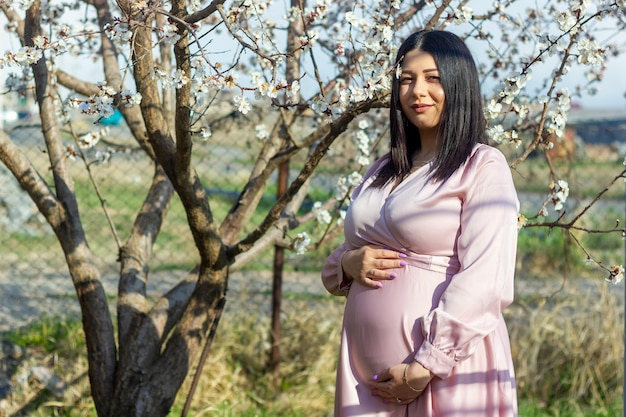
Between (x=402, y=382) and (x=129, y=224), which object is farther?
(x=129, y=224)

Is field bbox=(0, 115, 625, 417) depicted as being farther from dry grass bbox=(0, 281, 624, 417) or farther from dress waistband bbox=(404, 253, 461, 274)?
dress waistband bbox=(404, 253, 461, 274)

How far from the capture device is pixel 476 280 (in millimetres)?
2189

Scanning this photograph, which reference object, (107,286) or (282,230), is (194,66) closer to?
(282,230)

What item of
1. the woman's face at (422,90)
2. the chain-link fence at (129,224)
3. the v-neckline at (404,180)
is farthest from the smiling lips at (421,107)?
the chain-link fence at (129,224)

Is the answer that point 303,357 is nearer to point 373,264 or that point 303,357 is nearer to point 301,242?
point 301,242

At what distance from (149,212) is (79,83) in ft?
2.32

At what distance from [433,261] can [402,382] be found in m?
0.33

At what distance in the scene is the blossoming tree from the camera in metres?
2.66

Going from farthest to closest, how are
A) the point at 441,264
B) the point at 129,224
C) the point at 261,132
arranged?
the point at 129,224, the point at 261,132, the point at 441,264

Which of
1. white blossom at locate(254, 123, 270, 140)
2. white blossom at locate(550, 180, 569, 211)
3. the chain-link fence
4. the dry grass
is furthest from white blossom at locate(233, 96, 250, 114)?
the dry grass

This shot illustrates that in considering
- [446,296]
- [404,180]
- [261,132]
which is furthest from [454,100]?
[261,132]

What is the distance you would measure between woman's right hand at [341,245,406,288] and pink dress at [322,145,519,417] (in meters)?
0.02

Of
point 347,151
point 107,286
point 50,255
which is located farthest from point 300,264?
point 347,151

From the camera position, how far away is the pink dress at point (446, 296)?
2205mm
